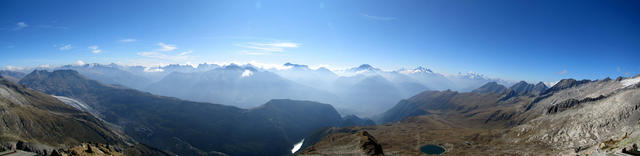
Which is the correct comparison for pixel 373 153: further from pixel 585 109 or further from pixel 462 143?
pixel 585 109

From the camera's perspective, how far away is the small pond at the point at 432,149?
505 feet

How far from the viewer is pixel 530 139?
499 ft

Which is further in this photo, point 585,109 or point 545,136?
point 585,109

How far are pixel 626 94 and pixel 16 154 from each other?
1116 ft

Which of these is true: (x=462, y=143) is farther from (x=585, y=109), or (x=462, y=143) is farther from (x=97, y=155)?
(x=97, y=155)

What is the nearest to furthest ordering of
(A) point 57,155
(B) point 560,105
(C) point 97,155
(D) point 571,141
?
(A) point 57,155, (C) point 97,155, (D) point 571,141, (B) point 560,105

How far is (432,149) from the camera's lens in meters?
162

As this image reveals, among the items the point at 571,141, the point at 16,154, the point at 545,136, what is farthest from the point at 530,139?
the point at 16,154

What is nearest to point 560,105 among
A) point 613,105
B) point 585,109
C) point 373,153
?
point 585,109

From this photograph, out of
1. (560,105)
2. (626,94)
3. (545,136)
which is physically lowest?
(545,136)

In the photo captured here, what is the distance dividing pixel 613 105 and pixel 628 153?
164 metres

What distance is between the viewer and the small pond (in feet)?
505

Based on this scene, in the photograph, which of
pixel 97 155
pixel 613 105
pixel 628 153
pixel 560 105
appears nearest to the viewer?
pixel 628 153

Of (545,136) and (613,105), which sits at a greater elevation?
(613,105)
